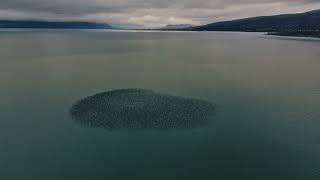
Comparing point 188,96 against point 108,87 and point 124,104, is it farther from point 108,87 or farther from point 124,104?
point 108,87

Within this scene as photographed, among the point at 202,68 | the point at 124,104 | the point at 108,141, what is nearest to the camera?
the point at 108,141

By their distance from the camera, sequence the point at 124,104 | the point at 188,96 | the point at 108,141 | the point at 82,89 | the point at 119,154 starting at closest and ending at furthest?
the point at 119,154 → the point at 108,141 → the point at 124,104 → the point at 188,96 → the point at 82,89

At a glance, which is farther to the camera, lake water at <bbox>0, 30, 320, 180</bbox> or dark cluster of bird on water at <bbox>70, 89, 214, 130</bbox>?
dark cluster of bird on water at <bbox>70, 89, 214, 130</bbox>

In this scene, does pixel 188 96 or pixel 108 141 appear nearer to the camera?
pixel 108 141

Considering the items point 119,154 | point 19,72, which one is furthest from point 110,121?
point 19,72

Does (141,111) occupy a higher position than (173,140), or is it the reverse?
(141,111)

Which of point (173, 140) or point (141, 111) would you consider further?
point (141, 111)

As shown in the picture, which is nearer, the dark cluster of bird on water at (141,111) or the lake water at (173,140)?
the lake water at (173,140)
